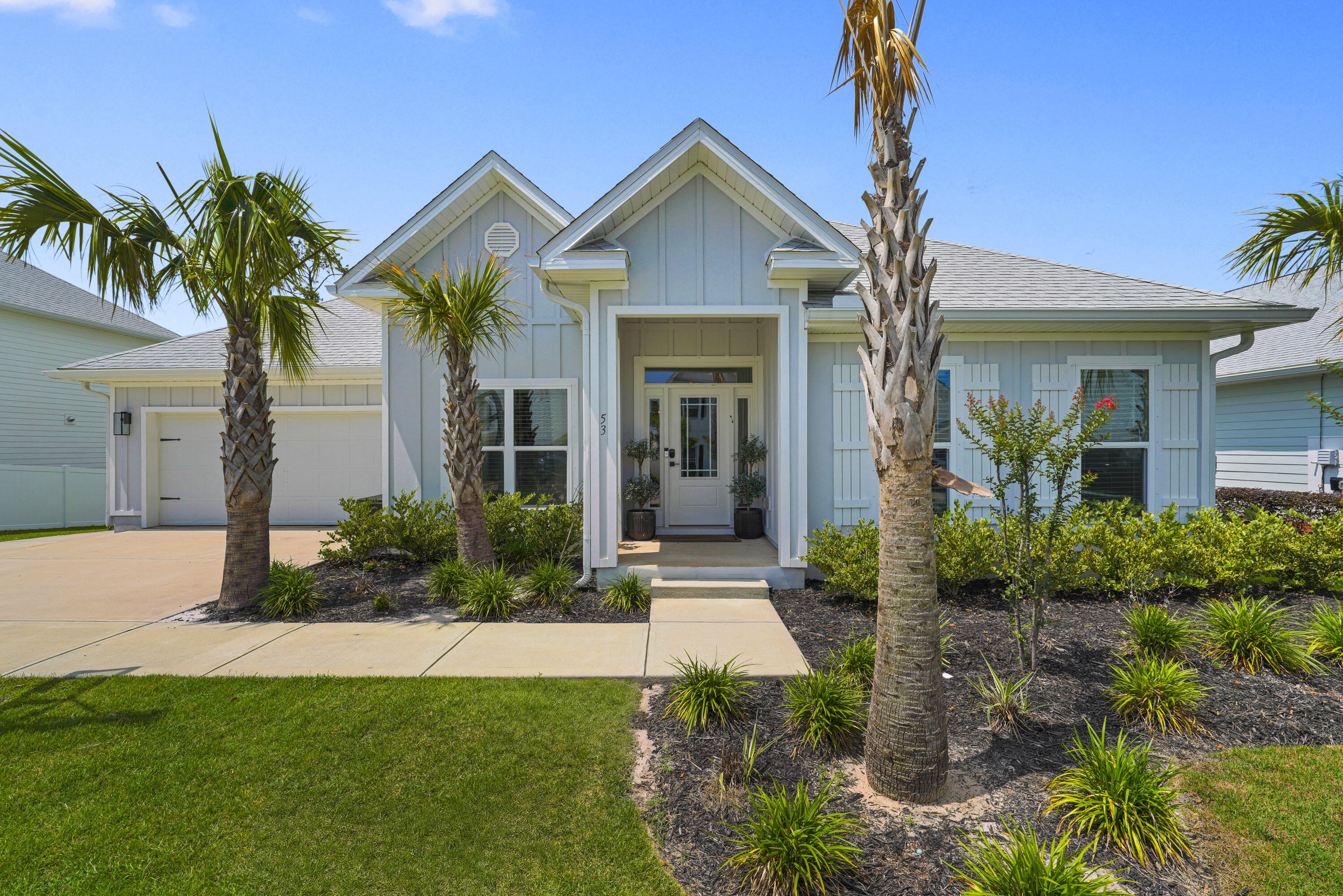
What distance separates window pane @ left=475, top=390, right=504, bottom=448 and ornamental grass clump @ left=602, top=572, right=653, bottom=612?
3.44 metres

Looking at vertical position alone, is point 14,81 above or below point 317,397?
above

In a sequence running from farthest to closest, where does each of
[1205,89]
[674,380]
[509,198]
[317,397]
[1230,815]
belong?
[317,397]
[674,380]
[509,198]
[1205,89]
[1230,815]

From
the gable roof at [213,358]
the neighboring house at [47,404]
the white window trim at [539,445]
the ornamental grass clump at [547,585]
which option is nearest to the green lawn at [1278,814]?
the ornamental grass clump at [547,585]

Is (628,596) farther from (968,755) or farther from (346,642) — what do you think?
(968,755)

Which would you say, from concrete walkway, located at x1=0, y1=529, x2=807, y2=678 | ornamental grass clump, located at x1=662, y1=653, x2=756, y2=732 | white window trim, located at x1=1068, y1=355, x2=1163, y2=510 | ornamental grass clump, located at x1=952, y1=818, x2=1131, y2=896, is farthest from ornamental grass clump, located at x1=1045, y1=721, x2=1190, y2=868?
white window trim, located at x1=1068, y1=355, x2=1163, y2=510

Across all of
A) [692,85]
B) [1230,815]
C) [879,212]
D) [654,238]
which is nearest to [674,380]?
[654,238]

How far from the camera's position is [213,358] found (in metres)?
11.8

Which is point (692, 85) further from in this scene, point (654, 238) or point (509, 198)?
point (509, 198)

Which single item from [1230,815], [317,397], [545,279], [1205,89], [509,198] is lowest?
[1230,815]

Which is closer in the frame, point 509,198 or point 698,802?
point 698,802

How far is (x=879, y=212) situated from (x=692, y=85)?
4739mm

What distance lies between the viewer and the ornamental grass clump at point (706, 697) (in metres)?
3.65

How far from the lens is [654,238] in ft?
21.2

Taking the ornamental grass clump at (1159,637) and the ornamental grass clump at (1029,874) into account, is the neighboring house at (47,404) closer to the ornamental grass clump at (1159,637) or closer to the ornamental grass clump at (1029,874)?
the ornamental grass clump at (1029,874)
